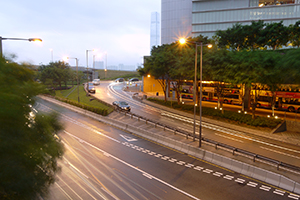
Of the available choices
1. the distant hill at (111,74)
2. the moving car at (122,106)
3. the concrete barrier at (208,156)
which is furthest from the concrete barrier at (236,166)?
the distant hill at (111,74)

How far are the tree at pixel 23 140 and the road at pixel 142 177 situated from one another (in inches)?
25.2

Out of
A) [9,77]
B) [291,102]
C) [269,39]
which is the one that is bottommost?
[291,102]

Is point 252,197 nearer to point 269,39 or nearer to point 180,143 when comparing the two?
point 180,143

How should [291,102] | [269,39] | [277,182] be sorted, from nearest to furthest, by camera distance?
[277,182]
[291,102]
[269,39]

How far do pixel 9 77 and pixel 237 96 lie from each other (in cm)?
4043

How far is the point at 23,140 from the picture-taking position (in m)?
6.09

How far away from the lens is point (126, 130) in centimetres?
2491

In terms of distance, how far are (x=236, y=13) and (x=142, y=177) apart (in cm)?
6258

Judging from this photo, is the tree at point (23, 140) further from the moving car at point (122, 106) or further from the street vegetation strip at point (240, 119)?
the moving car at point (122, 106)

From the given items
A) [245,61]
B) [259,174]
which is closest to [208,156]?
[259,174]

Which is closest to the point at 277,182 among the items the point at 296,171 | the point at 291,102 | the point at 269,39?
the point at 296,171

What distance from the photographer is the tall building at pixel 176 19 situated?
263ft

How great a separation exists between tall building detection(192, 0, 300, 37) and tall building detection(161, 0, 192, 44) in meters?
13.5

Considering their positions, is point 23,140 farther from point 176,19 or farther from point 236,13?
point 176,19
